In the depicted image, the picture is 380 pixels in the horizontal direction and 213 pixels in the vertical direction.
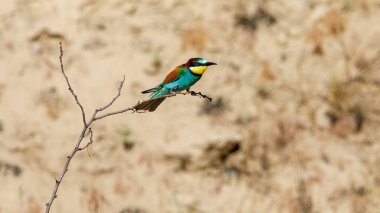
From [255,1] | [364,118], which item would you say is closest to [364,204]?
[364,118]

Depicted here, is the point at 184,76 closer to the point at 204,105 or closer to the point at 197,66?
the point at 197,66

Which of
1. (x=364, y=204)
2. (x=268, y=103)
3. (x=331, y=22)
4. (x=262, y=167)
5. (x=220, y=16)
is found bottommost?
(x=364, y=204)

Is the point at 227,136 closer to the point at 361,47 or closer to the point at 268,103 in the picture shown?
the point at 268,103

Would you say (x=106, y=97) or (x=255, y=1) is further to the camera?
(x=255, y=1)

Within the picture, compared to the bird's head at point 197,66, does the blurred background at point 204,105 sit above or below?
above

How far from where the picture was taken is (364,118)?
6.03 m

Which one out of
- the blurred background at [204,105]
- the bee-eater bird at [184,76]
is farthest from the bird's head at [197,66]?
the blurred background at [204,105]

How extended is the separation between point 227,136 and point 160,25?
1.22 m

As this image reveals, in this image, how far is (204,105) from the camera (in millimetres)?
5953

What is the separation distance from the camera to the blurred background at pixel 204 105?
564cm

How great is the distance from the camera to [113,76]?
5.88 metres

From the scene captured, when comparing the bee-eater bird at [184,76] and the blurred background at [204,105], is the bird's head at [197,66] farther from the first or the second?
the blurred background at [204,105]

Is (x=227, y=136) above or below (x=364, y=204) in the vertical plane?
above

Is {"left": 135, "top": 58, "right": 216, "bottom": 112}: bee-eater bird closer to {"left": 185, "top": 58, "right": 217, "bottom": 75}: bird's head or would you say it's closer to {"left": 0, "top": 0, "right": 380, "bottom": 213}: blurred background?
{"left": 185, "top": 58, "right": 217, "bottom": 75}: bird's head
